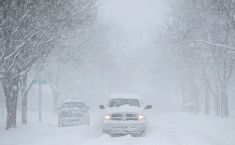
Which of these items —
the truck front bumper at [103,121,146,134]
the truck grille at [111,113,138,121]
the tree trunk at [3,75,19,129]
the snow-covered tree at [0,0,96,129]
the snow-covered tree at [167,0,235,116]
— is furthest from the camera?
the snow-covered tree at [167,0,235,116]

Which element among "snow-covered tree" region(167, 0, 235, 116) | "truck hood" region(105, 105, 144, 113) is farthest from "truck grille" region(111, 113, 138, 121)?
"snow-covered tree" region(167, 0, 235, 116)

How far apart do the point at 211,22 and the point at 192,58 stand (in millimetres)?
5113

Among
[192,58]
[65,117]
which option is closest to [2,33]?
[65,117]

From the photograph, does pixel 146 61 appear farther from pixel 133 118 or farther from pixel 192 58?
pixel 133 118

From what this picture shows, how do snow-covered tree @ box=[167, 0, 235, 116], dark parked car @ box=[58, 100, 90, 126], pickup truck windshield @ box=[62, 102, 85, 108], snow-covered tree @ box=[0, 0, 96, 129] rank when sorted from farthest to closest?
snow-covered tree @ box=[167, 0, 235, 116]
pickup truck windshield @ box=[62, 102, 85, 108]
dark parked car @ box=[58, 100, 90, 126]
snow-covered tree @ box=[0, 0, 96, 129]

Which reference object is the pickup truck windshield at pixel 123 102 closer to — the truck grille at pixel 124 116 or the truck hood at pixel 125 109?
the truck hood at pixel 125 109

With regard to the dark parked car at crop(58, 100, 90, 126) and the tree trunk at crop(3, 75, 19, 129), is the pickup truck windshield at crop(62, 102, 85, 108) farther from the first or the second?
the tree trunk at crop(3, 75, 19, 129)

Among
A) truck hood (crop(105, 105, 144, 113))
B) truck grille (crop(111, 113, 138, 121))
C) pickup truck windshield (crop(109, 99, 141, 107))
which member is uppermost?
pickup truck windshield (crop(109, 99, 141, 107))

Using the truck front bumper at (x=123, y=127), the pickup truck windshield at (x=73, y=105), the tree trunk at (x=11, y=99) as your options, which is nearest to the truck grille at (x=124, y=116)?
the truck front bumper at (x=123, y=127)

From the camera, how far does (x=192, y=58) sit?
33.5 m

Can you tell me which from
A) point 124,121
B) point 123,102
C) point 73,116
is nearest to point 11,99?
point 73,116

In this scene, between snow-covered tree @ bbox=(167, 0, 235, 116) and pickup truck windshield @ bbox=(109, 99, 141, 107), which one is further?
snow-covered tree @ bbox=(167, 0, 235, 116)

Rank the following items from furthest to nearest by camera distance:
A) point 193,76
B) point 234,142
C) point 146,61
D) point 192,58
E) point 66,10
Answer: point 146,61, point 193,76, point 192,58, point 66,10, point 234,142

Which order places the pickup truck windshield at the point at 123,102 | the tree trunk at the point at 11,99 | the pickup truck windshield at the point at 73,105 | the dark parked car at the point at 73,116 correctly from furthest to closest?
the pickup truck windshield at the point at 73,105
the dark parked car at the point at 73,116
the pickup truck windshield at the point at 123,102
the tree trunk at the point at 11,99
